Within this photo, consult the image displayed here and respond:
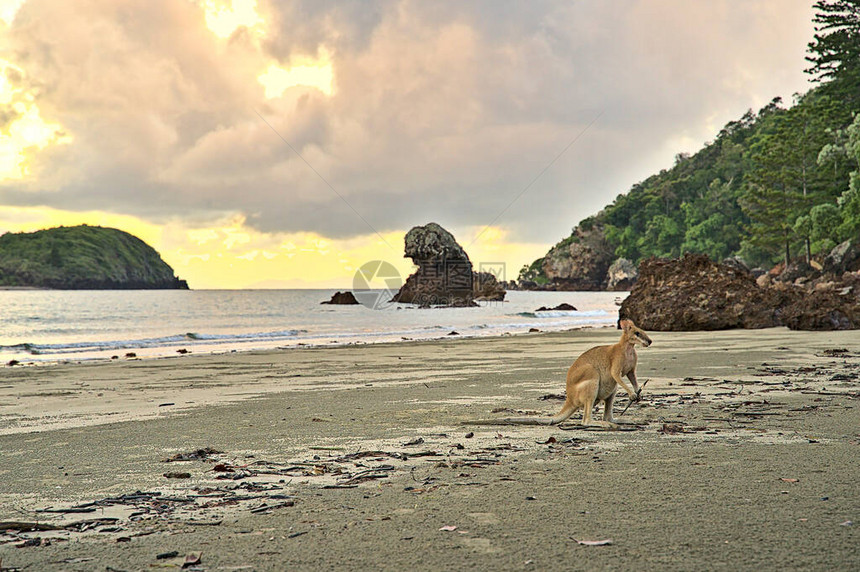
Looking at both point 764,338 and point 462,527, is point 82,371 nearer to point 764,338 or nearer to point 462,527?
point 462,527

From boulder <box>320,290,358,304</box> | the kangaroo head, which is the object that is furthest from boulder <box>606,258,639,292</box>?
the kangaroo head

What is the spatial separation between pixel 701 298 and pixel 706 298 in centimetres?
14

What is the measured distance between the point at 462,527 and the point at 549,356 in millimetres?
11437

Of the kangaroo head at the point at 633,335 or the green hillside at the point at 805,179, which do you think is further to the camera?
the green hillside at the point at 805,179

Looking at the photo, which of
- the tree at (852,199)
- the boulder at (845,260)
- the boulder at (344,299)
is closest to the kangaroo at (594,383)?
the tree at (852,199)

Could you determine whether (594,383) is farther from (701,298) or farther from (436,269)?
(436,269)

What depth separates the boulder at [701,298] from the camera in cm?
1975

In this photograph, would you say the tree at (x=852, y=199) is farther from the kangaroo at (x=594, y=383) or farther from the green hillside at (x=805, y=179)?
the kangaroo at (x=594, y=383)

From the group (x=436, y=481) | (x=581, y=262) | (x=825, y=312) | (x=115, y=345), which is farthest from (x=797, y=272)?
(x=581, y=262)

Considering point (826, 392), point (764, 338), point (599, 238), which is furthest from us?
point (599, 238)

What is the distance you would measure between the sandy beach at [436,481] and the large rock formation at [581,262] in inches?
6473

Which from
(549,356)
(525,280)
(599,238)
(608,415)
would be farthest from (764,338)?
(525,280)

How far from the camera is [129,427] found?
21.9ft

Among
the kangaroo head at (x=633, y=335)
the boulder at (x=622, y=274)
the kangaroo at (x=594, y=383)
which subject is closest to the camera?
the kangaroo at (x=594, y=383)
